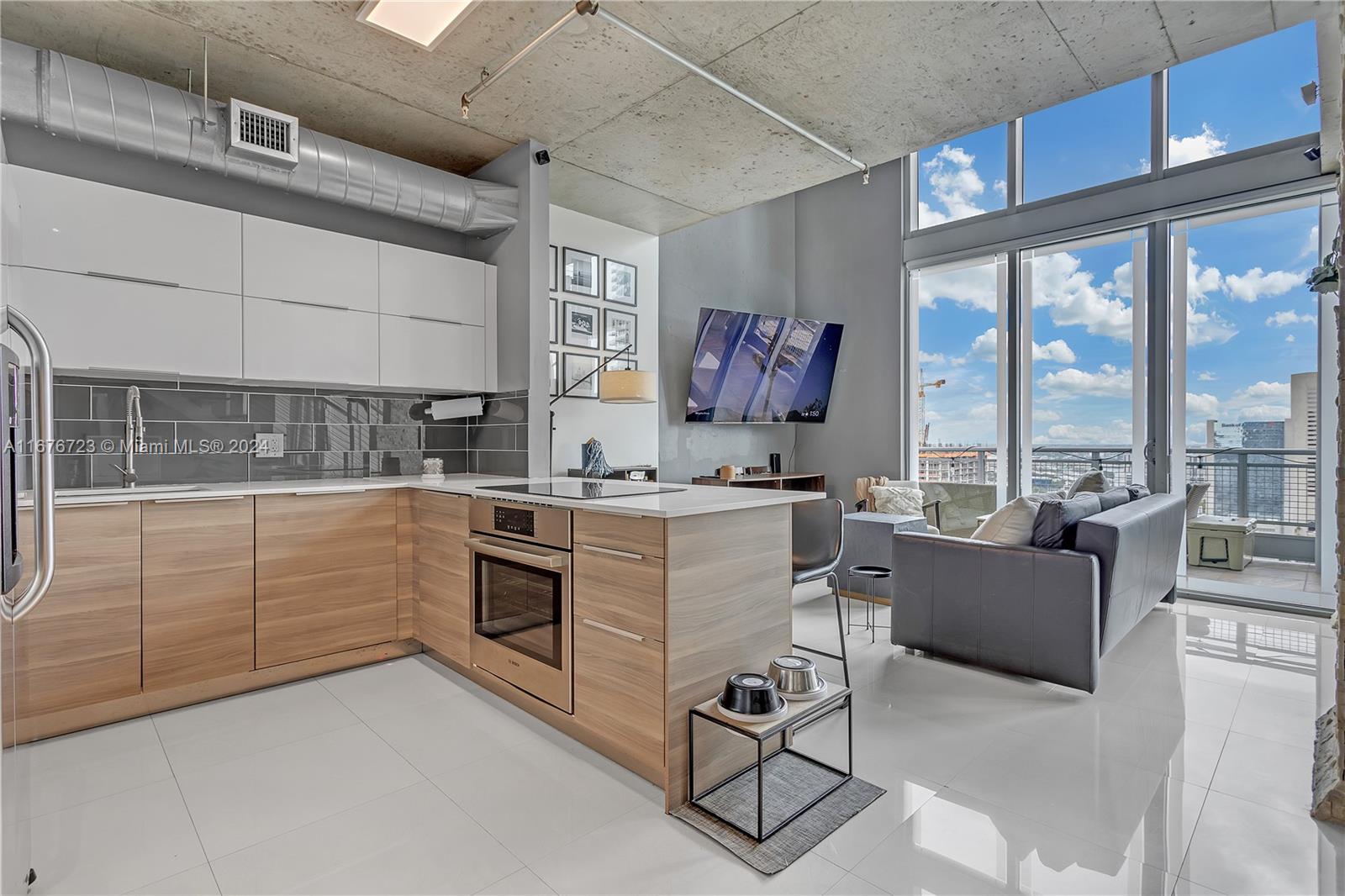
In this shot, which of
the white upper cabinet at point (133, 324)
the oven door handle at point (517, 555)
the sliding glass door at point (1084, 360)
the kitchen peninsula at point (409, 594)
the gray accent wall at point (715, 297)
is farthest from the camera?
the gray accent wall at point (715, 297)

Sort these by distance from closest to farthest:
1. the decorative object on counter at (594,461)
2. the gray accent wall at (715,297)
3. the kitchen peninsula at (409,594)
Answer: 1. the kitchen peninsula at (409,594)
2. the decorative object on counter at (594,461)
3. the gray accent wall at (715,297)

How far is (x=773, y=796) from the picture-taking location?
196cm

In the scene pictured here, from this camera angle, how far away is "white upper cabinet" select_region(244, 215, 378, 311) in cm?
299

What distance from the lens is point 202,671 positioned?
104 inches

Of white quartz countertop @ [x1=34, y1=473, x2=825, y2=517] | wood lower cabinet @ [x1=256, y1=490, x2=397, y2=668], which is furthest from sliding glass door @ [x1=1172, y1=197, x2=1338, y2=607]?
wood lower cabinet @ [x1=256, y1=490, x2=397, y2=668]

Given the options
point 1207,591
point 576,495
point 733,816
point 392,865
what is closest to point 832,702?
point 733,816

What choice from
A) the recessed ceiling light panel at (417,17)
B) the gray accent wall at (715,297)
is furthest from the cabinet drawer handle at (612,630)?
the gray accent wall at (715,297)

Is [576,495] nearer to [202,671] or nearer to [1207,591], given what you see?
[202,671]

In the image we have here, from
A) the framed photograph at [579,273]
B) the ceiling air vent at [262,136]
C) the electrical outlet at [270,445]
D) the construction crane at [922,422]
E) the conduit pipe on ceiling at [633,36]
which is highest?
the conduit pipe on ceiling at [633,36]

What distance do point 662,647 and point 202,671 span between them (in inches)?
81.1

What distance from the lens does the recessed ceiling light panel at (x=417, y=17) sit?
2.39 m

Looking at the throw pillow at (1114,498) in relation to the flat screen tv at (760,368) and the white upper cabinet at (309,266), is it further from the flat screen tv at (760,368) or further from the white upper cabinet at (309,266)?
the white upper cabinet at (309,266)

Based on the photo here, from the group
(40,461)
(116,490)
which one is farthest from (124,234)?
(40,461)

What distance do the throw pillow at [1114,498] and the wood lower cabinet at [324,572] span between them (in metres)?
3.59
